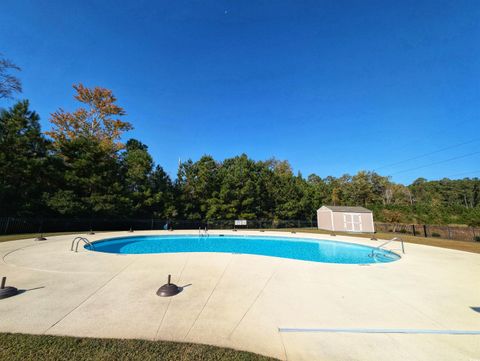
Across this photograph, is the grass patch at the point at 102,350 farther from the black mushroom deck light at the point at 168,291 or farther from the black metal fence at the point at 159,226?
the black metal fence at the point at 159,226

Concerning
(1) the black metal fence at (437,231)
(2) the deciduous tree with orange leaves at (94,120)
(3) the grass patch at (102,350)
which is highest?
(2) the deciduous tree with orange leaves at (94,120)

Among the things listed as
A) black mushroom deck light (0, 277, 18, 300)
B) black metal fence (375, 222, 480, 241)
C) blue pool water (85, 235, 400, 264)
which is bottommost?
blue pool water (85, 235, 400, 264)

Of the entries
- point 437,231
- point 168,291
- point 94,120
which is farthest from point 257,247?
point 94,120

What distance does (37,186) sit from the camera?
16781mm

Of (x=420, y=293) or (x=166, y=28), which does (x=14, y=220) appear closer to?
(x=166, y=28)

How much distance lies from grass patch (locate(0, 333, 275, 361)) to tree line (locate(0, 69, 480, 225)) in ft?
58.3

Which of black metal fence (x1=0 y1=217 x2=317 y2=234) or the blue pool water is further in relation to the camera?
black metal fence (x1=0 y1=217 x2=317 y2=234)

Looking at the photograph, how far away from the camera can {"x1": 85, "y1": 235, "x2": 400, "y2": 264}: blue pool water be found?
37.4ft

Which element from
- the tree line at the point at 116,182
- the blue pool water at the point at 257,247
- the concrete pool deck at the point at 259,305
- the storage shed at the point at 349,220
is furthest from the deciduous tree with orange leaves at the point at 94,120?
the storage shed at the point at 349,220

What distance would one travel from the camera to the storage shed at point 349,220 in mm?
22844

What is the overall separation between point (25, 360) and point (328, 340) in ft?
12.3

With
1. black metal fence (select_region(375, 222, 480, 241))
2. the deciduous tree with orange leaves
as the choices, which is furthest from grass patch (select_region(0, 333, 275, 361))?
the deciduous tree with orange leaves

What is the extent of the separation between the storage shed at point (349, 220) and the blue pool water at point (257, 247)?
8.87m

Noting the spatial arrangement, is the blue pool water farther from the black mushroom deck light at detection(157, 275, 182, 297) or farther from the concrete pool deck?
the black mushroom deck light at detection(157, 275, 182, 297)
